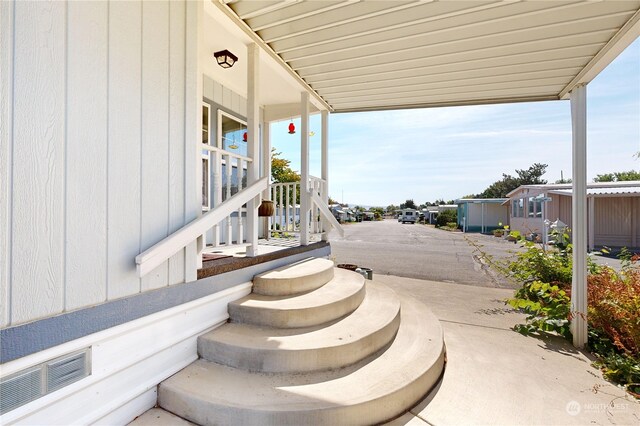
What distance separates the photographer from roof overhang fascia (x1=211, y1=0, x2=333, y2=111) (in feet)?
7.32

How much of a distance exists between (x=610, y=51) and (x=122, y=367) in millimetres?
4501

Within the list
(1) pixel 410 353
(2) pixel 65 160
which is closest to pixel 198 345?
(2) pixel 65 160

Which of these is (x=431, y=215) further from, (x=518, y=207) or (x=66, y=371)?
(x=66, y=371)

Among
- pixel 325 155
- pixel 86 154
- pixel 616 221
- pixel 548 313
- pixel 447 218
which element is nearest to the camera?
pixel 86 154

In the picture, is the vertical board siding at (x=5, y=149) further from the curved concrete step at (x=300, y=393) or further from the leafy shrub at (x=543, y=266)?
the leafy shrub at (x=543, y=266)

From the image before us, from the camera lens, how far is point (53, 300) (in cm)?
125

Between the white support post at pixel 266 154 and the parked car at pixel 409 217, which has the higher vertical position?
the white support post at pixel 266 154

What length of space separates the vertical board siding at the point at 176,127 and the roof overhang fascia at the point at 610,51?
11.1 ft

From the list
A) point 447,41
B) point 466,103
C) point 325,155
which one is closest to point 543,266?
point 466,103

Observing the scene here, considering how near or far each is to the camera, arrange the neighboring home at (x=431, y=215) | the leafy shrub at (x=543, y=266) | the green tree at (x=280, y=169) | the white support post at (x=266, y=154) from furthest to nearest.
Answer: the neighboring home at (x=431, y=215) → the green tree at (x=280, y=169) → the white support post at (x=266, y=154) → the leafy shrub at (x=543, y=266)

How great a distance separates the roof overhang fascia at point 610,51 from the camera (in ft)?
6.91

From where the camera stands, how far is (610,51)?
2.39 metres

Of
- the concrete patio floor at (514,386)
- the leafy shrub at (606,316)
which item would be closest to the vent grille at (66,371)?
the concrete patio floor at (514,386)

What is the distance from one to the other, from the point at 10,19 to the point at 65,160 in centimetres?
59
